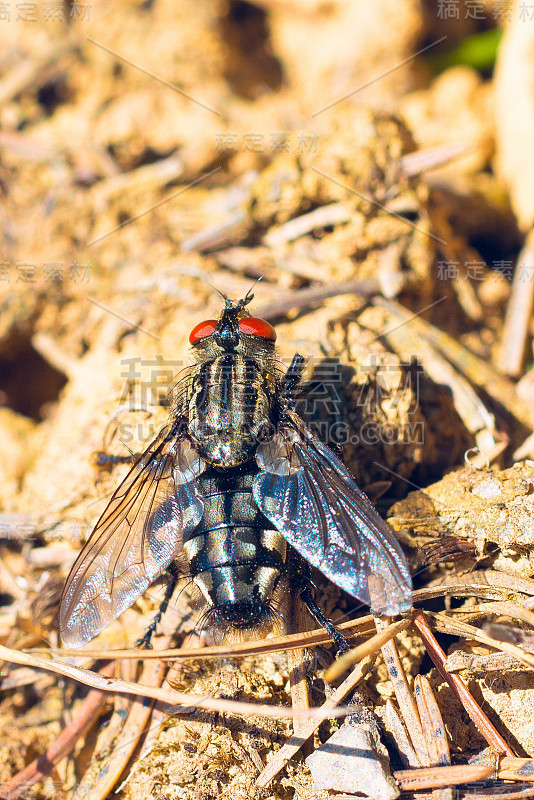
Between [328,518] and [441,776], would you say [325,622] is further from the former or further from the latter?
[441,776]

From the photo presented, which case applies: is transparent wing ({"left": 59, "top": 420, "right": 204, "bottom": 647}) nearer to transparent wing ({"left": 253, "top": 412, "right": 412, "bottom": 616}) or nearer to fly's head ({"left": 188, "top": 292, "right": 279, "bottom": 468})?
fly's head ({"left": 188, "top": 292, "right": 279, "bottom": 468})

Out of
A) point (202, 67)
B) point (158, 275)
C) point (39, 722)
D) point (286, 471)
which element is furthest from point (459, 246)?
point (39, 722)

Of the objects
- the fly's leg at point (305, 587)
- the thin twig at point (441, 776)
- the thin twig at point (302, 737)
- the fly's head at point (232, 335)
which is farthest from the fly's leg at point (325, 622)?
the fly's head at point (232, 335)

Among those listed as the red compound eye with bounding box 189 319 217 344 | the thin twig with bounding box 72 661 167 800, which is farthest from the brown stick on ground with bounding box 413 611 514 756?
the red compound eye with bounding box 189 319 217 344

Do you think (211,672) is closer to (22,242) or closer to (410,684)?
(410,684)

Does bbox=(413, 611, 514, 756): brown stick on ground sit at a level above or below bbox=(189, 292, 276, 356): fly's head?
below

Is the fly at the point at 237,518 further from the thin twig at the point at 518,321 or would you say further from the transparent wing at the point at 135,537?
the thin twig at the point at 518,321
